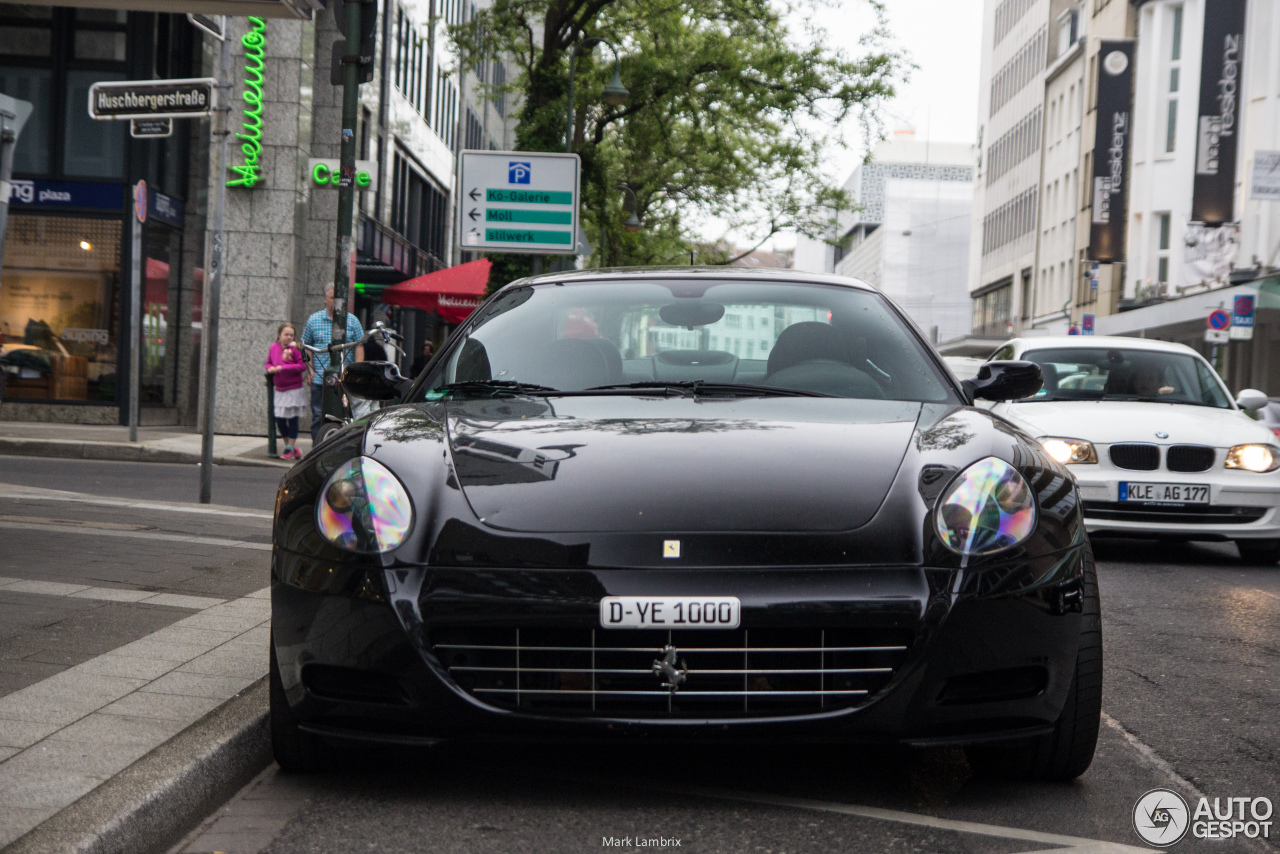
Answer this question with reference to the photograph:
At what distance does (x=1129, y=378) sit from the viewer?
10945 millimetres

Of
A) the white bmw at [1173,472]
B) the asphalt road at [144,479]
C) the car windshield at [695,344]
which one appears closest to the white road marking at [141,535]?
the asphalt road at [144,479]

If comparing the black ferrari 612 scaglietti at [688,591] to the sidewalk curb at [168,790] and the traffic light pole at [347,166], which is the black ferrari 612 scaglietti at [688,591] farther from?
the traffic light pole at [347,166]

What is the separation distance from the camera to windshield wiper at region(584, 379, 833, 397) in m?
4.52

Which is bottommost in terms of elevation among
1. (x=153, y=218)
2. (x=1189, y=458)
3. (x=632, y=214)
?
(x=1189, y=458)

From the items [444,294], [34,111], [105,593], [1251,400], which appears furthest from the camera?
[444,294]

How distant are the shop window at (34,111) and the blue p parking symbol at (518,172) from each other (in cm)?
662

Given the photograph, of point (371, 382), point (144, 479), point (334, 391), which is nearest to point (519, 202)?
point (144, 479)

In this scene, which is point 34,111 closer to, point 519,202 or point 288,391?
point 288,391

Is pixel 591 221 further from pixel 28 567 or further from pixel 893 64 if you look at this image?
pixel 28 567

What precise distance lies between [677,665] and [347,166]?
9.12m

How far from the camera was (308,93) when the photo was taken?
21750mm

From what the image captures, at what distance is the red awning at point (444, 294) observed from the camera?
76.3 ft

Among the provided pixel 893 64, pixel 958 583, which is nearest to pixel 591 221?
pixel 893 64

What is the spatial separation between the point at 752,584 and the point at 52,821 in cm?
152
